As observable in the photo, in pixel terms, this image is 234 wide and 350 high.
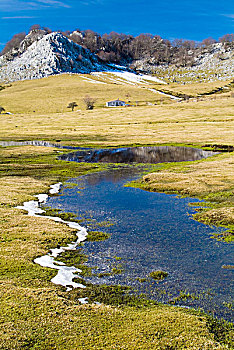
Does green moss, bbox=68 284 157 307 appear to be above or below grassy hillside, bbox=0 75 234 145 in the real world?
below

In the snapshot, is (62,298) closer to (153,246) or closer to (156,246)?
(153,246)

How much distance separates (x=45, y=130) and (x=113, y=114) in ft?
180

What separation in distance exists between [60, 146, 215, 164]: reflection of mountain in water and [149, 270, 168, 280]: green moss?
49899 mm

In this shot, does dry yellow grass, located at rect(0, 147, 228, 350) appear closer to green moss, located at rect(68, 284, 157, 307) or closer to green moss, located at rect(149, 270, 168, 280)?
green moss, located at rect(68, 284, 157, 307)

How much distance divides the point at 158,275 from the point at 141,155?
197 ft

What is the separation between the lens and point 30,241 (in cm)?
2645

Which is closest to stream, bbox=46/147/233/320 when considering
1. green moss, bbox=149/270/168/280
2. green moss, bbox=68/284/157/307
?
green moss, bbox=149/270/168/280

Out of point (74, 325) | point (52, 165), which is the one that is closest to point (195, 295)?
point (74, 325)

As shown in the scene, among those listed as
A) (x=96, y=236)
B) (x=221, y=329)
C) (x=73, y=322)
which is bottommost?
(x=221, y=329)

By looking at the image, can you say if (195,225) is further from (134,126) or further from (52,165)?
(134,126)

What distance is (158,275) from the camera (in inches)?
859

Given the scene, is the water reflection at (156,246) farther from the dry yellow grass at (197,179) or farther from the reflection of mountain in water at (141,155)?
the reflection of mountain in water at (141,155)

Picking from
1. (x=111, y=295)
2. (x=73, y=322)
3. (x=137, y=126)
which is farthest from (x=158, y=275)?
(x=137, y=126)

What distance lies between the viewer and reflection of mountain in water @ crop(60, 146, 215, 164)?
243 ft
